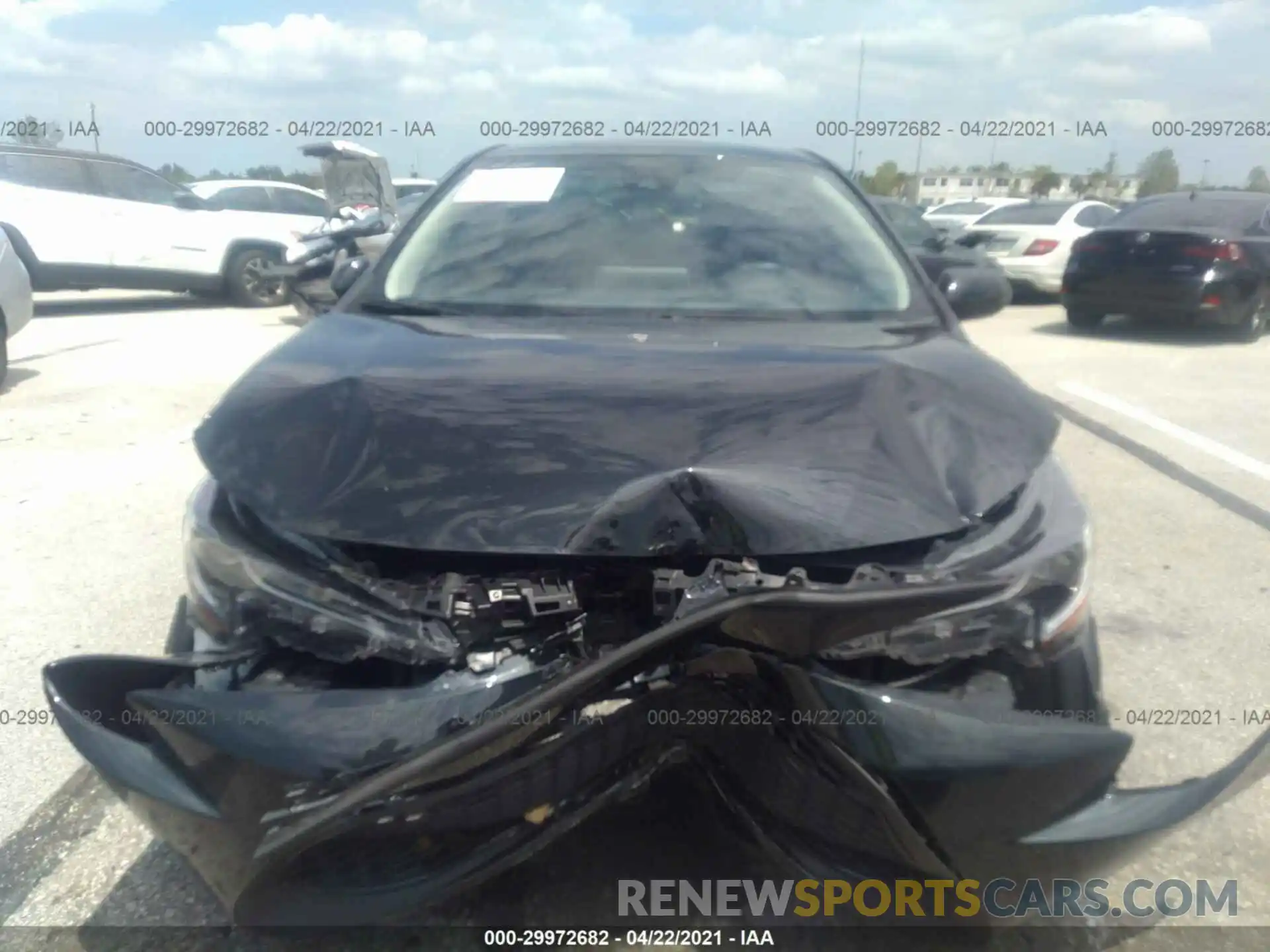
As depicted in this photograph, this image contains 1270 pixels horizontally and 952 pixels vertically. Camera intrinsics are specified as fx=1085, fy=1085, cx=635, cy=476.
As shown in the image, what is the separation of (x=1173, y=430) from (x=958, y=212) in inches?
517

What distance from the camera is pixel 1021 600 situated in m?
1.86

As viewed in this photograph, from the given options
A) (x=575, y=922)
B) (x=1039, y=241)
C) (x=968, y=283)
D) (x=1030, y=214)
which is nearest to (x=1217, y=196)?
(x=1039, y=241)

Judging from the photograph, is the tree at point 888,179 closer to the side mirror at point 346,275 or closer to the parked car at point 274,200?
the parked car at point 274,200

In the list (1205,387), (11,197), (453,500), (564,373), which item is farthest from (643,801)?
(11,197)

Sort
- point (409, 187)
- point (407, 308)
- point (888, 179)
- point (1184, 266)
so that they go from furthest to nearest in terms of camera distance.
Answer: point (888, 179) → point (409, 187) → point (1184, 266) → point (407, 308)

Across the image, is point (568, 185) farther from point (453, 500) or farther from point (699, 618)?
point (699, 618)

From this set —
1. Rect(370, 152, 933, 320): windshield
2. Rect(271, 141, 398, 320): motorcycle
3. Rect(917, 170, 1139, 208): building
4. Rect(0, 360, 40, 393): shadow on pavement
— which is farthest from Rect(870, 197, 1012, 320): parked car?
Rect(917, 170, 1139, 208): building

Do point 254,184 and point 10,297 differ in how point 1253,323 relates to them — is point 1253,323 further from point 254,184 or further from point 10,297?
point 254,184

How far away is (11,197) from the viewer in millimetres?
11016

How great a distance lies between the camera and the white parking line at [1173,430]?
234 inches

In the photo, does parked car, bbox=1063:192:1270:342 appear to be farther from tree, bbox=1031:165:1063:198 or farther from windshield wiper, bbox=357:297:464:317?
tree, bbox=1031:165:1063:198

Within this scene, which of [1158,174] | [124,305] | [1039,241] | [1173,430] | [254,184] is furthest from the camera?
[1158,174]

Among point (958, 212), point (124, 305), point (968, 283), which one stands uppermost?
point (968, 283)

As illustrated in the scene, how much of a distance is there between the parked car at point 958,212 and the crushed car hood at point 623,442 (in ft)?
48.5
